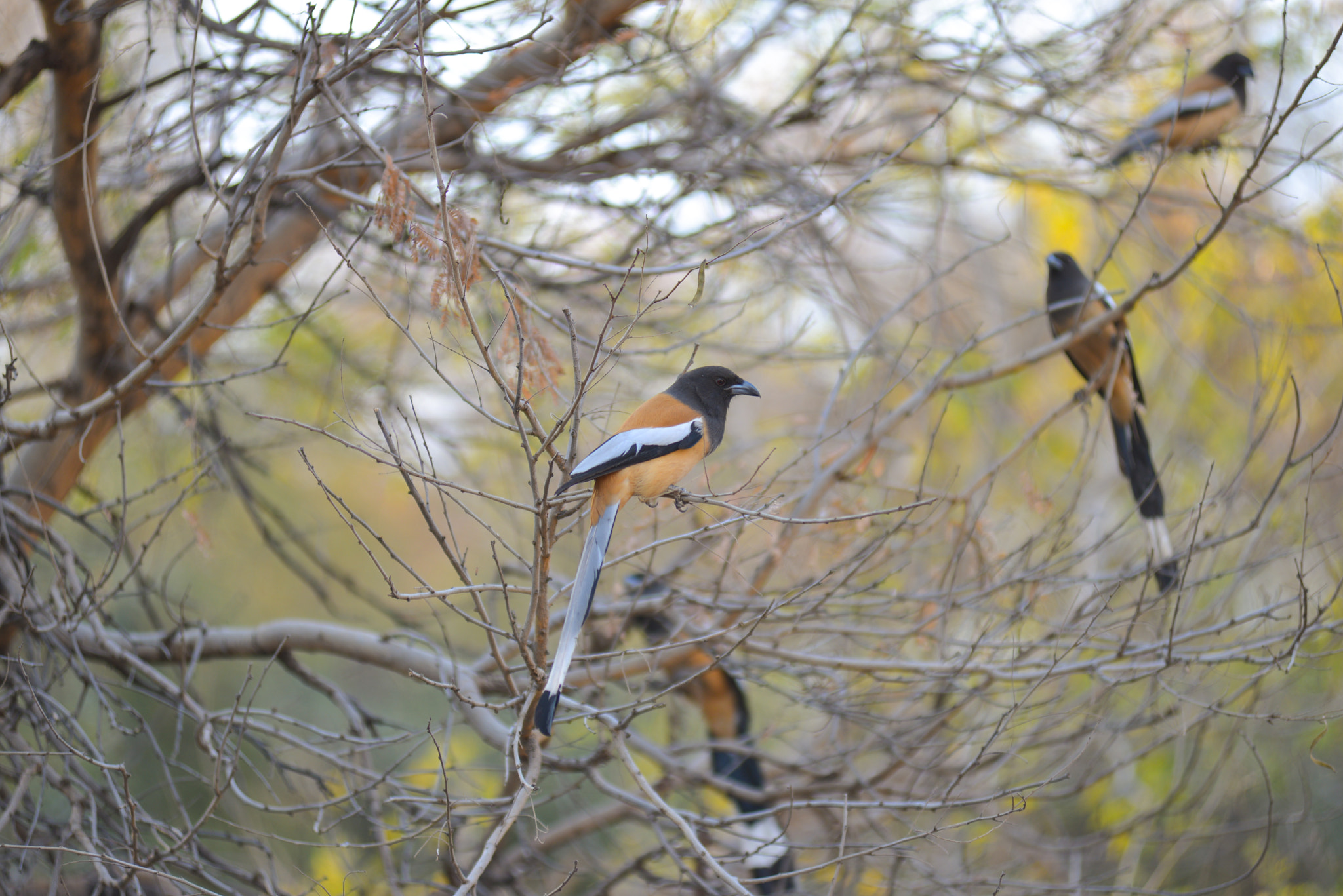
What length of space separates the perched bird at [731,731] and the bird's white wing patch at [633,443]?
1.36m

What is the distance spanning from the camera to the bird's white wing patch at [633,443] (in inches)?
111

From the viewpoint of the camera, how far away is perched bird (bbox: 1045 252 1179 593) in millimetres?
4324

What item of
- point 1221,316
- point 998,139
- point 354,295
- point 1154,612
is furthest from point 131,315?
point 1221,316

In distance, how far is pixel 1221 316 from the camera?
9453 mm

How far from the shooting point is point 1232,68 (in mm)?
5508

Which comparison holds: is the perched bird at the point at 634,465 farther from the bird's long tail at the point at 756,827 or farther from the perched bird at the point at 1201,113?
the perched bird at the point at 1201,113

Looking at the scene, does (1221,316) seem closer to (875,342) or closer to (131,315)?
(875,342)

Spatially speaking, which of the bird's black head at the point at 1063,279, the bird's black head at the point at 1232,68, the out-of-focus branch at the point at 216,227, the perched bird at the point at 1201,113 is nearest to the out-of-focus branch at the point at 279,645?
the out-of-focus branch at the point at 216,227

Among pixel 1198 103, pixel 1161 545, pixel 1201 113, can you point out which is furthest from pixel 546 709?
pixel 1198 103

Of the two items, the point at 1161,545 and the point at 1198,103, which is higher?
the point at 1198,103

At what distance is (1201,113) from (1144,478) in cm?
193

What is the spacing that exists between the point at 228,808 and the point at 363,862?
140 centimetres

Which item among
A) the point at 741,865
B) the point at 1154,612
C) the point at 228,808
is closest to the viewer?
the point at 741,865

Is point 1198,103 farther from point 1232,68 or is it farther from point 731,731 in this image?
point 731,731
